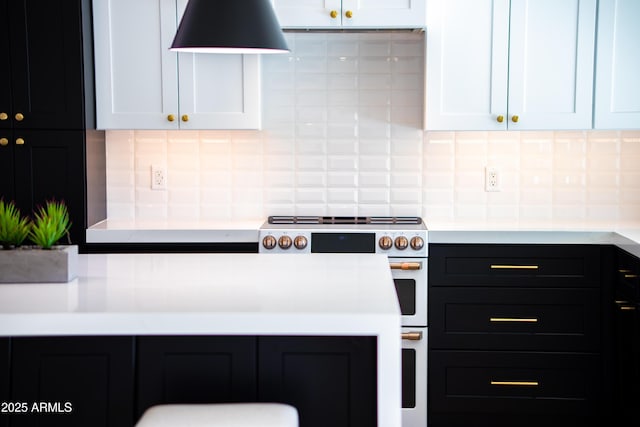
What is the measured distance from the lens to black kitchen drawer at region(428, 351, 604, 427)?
165 inches

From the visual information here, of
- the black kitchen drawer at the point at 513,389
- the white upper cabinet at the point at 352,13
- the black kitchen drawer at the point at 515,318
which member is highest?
the white upper cabinet at the point at 352,13

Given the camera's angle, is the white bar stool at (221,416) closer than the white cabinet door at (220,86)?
Yes

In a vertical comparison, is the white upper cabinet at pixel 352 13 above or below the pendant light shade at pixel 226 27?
above

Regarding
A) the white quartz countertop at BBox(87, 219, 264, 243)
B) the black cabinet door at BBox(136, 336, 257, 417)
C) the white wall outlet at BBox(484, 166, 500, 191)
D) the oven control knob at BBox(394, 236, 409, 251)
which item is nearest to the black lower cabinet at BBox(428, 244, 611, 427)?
the oven control knob at BBox(394, 236, 409, 251)

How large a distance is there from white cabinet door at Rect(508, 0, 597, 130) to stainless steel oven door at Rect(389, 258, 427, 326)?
84 centimetres

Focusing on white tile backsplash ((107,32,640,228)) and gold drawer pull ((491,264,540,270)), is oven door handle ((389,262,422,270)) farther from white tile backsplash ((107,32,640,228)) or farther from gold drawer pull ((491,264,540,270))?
white tile backsplash ((107,32,640,228))

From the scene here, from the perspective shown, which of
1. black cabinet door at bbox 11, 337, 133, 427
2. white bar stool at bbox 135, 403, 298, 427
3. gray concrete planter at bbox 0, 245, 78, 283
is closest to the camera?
white bar stool at bbox 135, 403, 298, 427

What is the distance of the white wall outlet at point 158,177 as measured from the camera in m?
4.77

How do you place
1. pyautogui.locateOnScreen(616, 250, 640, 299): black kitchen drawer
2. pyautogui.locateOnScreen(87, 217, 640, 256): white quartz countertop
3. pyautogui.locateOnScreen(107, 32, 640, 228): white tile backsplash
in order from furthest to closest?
1. pyautogui.locateOnScreen(107, 32, 640, 228): white tile backsplash
2. pyautogui.locateOnScreen(87, 217, 640, 256): white quartz countertop
3. pyautogui.locateOnScreen(616, 250, 640, 299): black kitchen drawer

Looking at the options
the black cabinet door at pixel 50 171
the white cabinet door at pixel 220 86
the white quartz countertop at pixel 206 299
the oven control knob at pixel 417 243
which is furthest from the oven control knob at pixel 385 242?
the black cabinet door at pixel 50 171

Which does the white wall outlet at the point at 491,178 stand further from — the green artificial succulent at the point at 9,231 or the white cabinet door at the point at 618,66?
the green artificial succulent at the point at 9,231

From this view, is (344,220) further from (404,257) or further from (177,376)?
(177,376)

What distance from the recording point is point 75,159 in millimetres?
4270

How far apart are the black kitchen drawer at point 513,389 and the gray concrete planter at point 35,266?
79.4 inches
